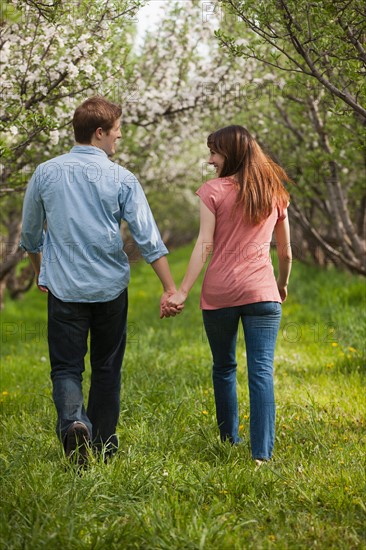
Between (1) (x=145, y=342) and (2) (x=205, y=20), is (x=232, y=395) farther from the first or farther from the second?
(2) (x=205, y=20)

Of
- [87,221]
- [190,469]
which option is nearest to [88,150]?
[87,221]

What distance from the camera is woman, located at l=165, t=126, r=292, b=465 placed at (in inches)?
165

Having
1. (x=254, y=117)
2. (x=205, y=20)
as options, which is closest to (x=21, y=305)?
(x=254, y=117)

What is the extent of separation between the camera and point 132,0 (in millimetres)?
6133

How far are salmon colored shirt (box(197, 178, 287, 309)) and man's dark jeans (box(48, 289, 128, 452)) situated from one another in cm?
57

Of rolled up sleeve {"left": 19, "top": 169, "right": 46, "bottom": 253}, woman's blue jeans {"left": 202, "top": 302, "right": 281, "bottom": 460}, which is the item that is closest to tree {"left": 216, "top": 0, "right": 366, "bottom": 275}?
woman's blue jeans {"left": 202, "top": 302, "right": 281, "bottom": 460}

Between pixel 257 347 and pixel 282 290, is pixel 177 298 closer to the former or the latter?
pixel 257 347

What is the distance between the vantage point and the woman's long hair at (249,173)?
164 inches

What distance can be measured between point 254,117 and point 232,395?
288 inches

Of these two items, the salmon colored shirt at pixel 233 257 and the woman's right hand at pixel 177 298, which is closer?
the salmon colored shirt at pixel 233 257

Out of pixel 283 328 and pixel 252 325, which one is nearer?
pixel 252 325

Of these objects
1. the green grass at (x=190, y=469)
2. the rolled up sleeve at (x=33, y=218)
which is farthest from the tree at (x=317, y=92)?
the green grass at (x=190, y=469)

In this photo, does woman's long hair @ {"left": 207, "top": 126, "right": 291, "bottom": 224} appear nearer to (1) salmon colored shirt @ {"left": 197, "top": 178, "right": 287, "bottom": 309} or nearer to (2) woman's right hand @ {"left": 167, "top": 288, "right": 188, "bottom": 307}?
(1) salmon colored shirt @ {"left": 197, "top": 178, "right": 287, "bottom": 309}

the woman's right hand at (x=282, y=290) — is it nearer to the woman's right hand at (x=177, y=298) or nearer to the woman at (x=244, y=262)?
the woman at (x=244, y=262)
